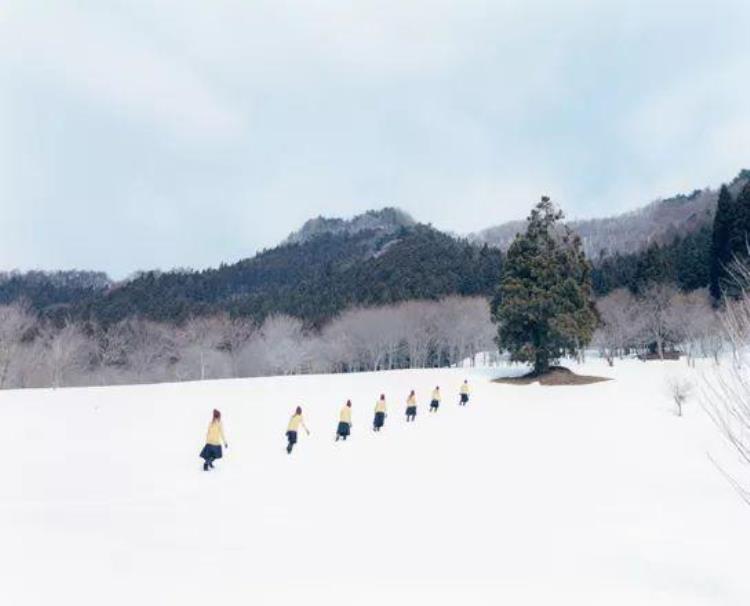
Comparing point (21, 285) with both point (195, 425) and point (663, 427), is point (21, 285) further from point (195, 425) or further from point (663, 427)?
point (663, 427)

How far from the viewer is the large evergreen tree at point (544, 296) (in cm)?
3925

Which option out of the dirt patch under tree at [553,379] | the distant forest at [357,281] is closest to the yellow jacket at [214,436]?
the dirt patch under tree at [553,379]

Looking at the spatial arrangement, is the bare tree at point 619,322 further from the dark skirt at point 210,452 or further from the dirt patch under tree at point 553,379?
the dark skirt at point 210,452

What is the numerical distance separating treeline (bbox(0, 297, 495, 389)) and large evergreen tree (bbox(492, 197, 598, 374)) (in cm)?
2390

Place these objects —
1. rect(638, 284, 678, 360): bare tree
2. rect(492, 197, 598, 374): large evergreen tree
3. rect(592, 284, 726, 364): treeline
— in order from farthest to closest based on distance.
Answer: rect(638, 284, 678, 360): bare tree, rect(592, 284, 726, 364): treeline, rect(492, 197, 598, 374): large evergreen tree

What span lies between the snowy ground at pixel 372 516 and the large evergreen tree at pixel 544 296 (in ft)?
53.7

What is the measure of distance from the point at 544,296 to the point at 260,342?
36.3 meters

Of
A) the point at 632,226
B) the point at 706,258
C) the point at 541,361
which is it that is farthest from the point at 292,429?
the point at 632,226

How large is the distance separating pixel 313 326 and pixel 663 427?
54.9 m

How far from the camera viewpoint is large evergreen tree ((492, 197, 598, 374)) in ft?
129

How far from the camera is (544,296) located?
39.5m

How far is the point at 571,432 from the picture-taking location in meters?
21.9

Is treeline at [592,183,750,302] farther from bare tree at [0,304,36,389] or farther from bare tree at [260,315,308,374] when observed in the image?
bare tree at [0,304,36,389]

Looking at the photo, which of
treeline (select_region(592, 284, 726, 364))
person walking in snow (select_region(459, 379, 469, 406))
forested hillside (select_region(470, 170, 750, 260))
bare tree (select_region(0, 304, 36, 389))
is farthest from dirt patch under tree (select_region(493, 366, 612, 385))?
forested hillside (select_region(470, 170, 750, 260))
